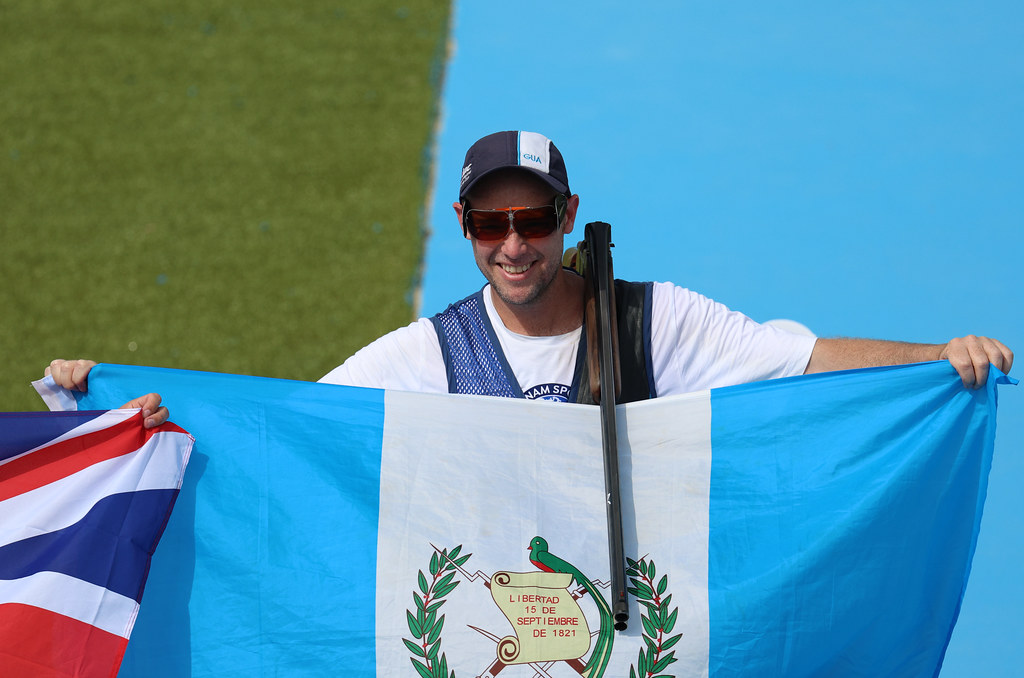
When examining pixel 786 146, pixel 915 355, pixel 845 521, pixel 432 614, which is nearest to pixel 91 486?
pixel 432 614

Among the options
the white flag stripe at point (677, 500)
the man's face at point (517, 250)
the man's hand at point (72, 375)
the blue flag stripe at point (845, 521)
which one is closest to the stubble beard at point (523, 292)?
the man's face at point (517, 250)

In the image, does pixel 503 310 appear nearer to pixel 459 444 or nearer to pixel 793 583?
pixel 459 444

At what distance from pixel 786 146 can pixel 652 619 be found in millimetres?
4120

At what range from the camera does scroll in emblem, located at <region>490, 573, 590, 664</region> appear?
2.23 m

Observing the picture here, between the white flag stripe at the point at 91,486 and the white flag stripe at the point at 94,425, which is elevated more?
the white flag stripe at the point at 94,425

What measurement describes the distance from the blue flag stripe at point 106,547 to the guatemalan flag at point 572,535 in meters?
0.07

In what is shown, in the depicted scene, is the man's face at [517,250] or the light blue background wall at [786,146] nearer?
the man's face at [517,250]

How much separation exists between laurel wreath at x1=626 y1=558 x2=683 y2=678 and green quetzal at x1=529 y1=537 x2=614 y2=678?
0.07 metres

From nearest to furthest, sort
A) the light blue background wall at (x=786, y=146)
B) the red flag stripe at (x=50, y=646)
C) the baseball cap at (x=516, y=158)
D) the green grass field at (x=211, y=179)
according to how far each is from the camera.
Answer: the red flag stripe at (x=50, y=646) < the baseball cap at (x=516, y=158) < the light blue background wall at (x=786, y=146) < the green grass field at (x=211, y=179)

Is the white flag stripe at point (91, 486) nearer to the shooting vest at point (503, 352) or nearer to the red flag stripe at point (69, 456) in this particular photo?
the red flag stripe at point (69, 456)

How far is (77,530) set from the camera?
2260 mm

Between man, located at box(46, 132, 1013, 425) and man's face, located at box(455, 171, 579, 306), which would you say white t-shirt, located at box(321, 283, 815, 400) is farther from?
man's face, located at box(455, 171, 579, 306)

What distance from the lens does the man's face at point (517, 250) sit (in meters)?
2.47

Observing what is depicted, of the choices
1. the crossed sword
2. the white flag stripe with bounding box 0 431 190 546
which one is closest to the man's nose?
the crossed sword
